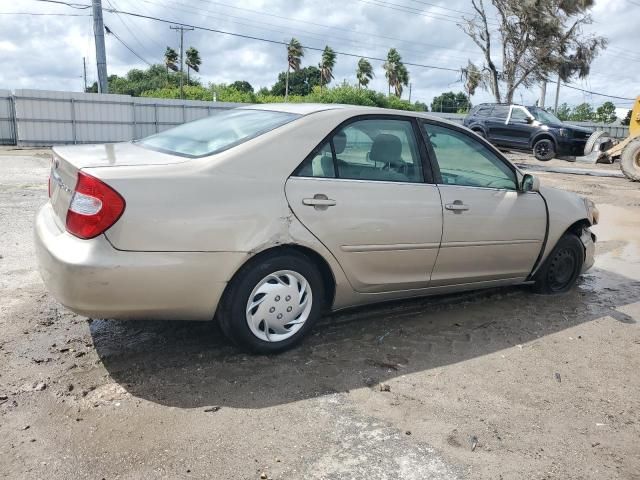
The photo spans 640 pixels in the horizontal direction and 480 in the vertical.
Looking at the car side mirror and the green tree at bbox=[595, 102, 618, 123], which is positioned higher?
the green tree at bbox=[595, 102, 618, 123]

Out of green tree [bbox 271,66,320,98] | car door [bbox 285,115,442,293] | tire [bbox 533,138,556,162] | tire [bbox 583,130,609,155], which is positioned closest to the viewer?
car door [bbox 285,115,442,293]

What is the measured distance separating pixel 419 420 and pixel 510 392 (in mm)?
691

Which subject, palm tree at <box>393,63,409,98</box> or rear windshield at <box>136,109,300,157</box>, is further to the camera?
palm tree at <box>393,63,409,98</box>

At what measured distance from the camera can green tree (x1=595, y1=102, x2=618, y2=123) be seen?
55.2 meters

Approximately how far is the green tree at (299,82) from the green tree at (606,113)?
35611 mm

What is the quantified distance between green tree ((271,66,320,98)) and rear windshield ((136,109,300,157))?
2762 inches

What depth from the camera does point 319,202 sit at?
3400 mm

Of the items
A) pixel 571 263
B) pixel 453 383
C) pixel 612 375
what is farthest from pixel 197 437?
pixel 571 263

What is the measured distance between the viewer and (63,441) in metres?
2.56

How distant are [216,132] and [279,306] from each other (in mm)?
1219

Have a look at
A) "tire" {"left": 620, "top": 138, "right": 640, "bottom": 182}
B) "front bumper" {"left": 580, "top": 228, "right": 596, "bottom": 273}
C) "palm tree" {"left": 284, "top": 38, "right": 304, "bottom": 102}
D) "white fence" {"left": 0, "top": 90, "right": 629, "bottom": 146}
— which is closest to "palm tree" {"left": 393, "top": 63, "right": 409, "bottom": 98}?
"palm tree" {"left": 284, "top": 38, "right": 304, "bottom": 102}

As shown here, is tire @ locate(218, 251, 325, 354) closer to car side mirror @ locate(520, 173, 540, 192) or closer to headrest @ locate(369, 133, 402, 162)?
headrest @ locate(369, 133, 402, 162)

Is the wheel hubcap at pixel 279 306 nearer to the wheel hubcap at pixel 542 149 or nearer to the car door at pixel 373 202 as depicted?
the car door at pixel 373 202

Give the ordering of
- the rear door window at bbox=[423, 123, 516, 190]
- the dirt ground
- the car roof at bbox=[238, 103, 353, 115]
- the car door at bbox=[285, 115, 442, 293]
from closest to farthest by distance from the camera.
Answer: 1. the dirt ground
2. the car door at bbox=[285, 115, 442, 293]
3. the car roof at bbox=[238, 103, 353, 115]
4. the rear door window at bbox=[423, 123, 516, 190]
